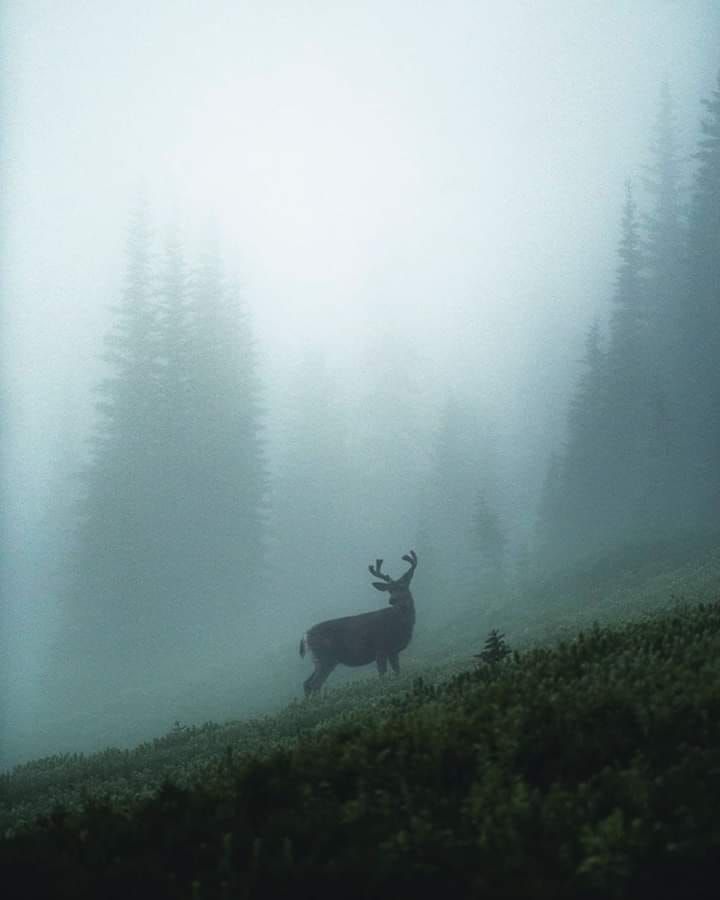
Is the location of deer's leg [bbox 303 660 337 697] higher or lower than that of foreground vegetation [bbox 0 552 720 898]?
lower

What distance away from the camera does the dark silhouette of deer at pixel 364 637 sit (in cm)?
1812

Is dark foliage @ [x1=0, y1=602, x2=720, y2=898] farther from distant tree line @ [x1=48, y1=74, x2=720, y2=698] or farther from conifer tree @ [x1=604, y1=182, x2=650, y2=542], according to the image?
conifer tree @ [x1=604, y1=182, x2=650, y2=542]

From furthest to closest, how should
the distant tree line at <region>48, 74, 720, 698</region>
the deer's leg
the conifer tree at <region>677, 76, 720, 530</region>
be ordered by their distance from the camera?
the conifer tree at <region>677, 76, 720, 530</region> → the distant tree line at <region>48, 74, 720, 698</region> → the deer's leg

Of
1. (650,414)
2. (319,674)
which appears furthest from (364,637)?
(650,414)

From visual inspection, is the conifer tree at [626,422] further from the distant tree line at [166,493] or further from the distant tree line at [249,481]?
the distant tree line at [166,493]

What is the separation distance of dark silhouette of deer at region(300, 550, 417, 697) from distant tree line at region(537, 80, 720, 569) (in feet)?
69.9

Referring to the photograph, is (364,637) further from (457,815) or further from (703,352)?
(703,352)

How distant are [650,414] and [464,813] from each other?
4378 centimetres

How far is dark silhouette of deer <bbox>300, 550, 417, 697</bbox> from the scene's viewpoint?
59.5ft

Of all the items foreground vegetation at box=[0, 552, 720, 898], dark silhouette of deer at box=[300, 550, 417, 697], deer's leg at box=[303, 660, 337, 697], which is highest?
foreground vegetation at box=[0, 552, 720, 898]

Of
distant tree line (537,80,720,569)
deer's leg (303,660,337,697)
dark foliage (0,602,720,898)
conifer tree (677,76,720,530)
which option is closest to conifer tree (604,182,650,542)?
distant tree line (537,80,720,569)

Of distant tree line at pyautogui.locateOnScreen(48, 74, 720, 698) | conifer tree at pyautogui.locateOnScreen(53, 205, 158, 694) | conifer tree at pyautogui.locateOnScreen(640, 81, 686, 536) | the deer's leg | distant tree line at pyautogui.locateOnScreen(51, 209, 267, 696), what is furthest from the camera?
conifer tree at pyautogui.locateOnScreen(640, 81, 686, 536)

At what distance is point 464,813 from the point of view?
3.97 meters

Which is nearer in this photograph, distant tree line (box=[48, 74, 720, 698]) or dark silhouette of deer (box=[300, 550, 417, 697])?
dark silhouette of deer (box=[300, 550, 417, 697])
